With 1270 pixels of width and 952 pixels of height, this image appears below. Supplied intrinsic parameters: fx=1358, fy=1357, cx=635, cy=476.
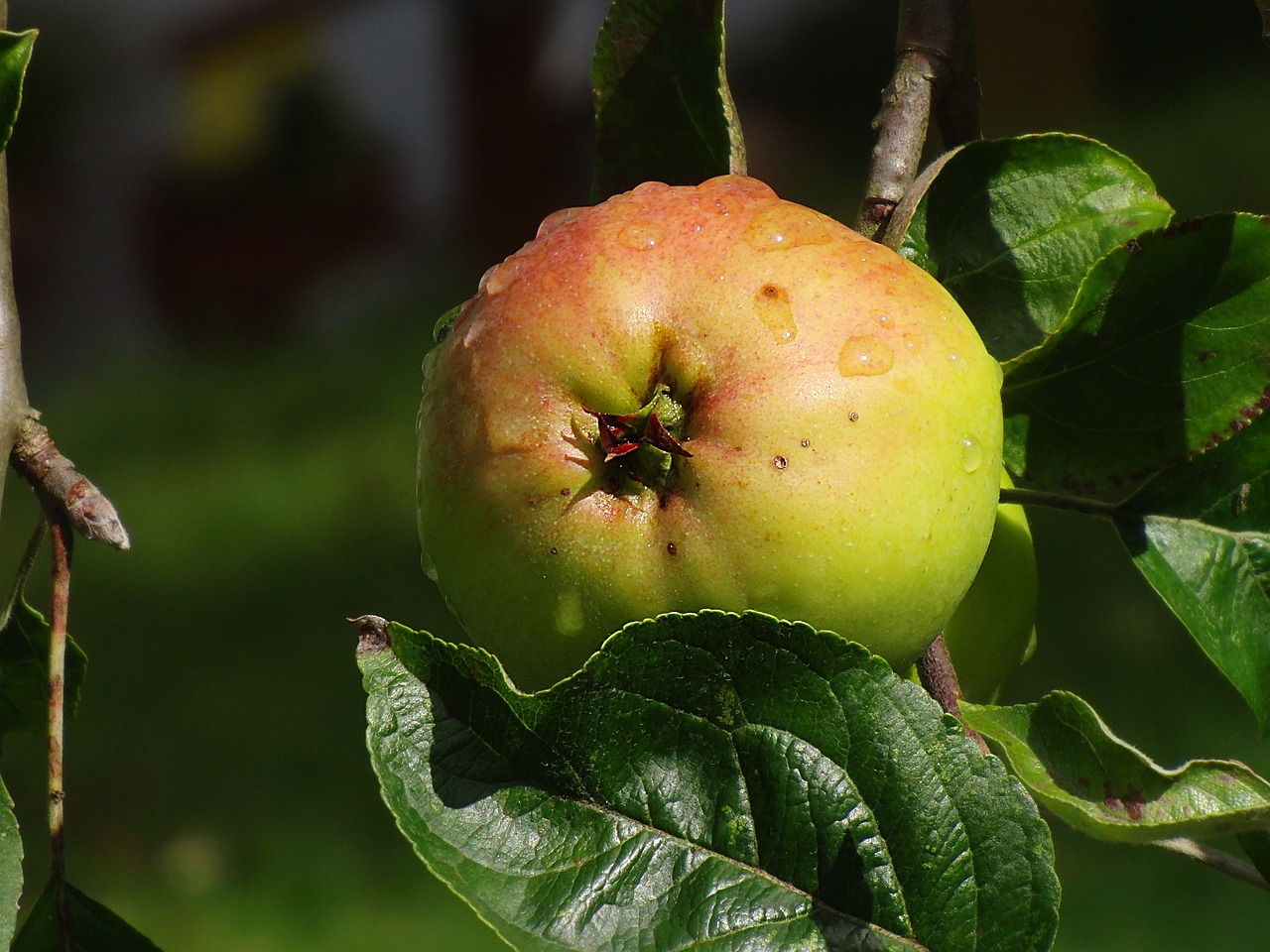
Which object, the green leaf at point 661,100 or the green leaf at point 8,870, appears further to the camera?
the green leaf at point 661,100

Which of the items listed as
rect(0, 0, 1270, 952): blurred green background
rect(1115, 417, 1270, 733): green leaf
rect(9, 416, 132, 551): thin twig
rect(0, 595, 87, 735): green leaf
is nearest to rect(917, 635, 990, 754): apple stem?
rect(1115, 417, 1270, 733): green leaf

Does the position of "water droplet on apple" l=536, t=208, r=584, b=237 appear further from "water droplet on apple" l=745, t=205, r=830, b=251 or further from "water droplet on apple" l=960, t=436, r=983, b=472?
"water droplet on apple" l=960, t=436, r=983, b=472

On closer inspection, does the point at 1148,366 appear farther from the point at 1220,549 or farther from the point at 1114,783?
the point at 1114,783

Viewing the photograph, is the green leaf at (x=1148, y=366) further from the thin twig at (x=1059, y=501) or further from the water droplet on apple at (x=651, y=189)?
the water droplet on apple at (x=651, y=189)

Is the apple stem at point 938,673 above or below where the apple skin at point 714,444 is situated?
below

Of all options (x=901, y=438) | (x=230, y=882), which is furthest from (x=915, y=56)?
(x=230, y=882)

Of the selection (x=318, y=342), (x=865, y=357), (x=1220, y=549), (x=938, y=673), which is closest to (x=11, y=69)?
(x=865, y=357)

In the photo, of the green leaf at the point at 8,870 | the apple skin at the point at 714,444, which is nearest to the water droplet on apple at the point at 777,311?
the apple skin at the point at 714,444
